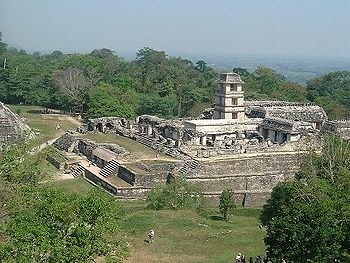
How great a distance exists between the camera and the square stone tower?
43.2 m

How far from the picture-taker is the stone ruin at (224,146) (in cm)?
3250

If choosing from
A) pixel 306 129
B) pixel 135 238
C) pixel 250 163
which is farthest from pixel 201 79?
pixel 135 238

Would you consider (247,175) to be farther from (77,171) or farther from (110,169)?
(77,171)

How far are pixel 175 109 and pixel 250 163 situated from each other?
1076 inches

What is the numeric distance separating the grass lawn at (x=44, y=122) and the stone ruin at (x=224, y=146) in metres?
3.21

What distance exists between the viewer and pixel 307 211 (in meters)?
16.6

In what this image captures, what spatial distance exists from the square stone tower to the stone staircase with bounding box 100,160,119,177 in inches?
480

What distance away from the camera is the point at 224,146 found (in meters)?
37.1

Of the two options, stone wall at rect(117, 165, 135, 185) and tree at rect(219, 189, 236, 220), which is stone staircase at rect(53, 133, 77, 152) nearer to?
stone wall at rect(117, 165, 135, 185)

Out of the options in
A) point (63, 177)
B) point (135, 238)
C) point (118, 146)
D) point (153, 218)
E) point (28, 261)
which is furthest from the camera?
point (118, 146)

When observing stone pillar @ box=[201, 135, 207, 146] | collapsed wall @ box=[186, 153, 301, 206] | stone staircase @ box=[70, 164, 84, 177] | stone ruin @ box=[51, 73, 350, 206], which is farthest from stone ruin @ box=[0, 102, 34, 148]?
collapsed wall @ box=[186, 153, 301, 206]

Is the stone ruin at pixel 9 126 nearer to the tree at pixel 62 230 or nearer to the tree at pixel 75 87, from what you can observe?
the tree at pixel 75 87

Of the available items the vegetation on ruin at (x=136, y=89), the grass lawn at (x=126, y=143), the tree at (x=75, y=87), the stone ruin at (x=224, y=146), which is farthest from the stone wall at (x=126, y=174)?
the tree at (x=75, y=87)

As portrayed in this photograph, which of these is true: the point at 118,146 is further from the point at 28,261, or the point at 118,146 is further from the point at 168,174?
the point at 28,261
